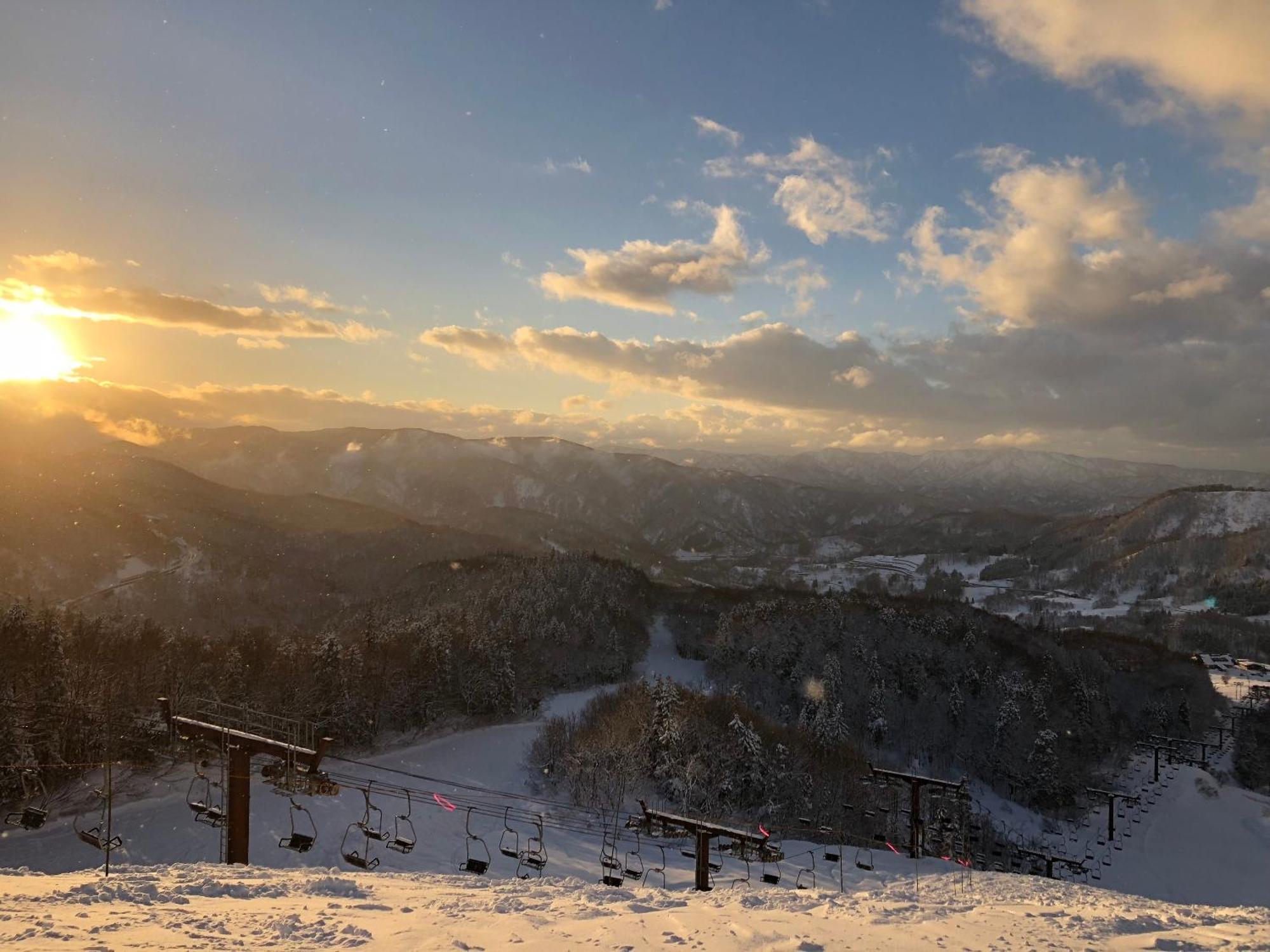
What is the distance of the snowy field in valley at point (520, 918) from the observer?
671 inches

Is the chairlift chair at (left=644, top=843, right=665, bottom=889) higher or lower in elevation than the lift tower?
lower

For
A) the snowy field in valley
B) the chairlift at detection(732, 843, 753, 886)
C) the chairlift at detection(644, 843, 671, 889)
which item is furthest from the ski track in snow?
the chairlift at detection(732, 843, 753, 886)

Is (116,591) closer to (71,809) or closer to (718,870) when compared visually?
(71,809)

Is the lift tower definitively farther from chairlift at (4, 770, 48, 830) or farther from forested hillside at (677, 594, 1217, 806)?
forested hillside at (677, 594, 1217, 806)

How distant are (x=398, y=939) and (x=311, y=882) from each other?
7569 millimetres

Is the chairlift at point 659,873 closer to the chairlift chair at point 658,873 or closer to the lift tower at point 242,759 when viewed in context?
the chairlift chair at point 658,873

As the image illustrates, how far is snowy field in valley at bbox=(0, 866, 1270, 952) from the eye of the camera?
17047mm

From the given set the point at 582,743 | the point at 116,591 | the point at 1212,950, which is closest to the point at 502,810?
the point at 582,743

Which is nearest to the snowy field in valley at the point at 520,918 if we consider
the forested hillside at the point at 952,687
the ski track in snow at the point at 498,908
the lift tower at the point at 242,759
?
the ski track in snow at the point at 498,908

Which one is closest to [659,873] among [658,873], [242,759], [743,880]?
[658,873]

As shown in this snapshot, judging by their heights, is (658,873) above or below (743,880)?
below

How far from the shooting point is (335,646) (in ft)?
224

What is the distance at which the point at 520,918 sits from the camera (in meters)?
20.9

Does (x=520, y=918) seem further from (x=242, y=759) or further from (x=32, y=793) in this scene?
(x=32, y=793)
